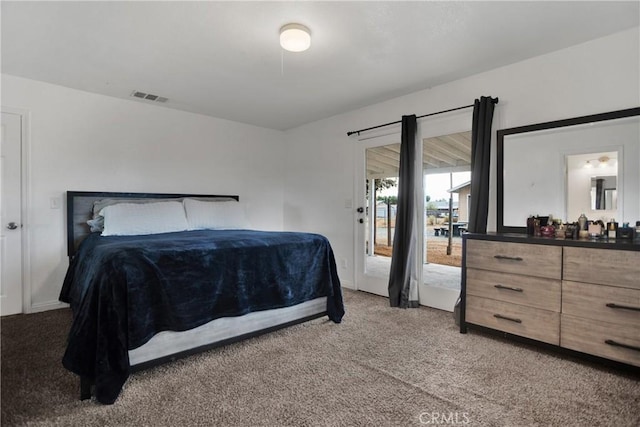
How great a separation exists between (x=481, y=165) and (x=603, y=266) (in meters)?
1.20

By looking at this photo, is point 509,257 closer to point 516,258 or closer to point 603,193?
point 516,258

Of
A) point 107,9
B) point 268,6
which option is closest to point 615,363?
point 268,6

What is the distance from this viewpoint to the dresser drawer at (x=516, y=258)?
2.28 meters

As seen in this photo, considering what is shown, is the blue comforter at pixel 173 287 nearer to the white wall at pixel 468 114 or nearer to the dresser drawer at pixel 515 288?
the dresser drawer at pixel 515 288

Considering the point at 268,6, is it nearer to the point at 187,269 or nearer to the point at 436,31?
the point at 436,31

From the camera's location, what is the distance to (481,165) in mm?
2938

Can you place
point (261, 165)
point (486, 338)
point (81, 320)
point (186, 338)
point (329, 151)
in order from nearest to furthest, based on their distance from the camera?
point (81, 320), point (186, 338), point (486, 338), point (329, 151), point (261, 165)

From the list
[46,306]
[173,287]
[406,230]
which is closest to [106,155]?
[46,306]

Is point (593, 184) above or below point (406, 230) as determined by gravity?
above

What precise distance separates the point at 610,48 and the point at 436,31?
4.29ft

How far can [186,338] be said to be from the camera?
2.15 metres

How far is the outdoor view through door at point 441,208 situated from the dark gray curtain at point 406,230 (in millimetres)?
143

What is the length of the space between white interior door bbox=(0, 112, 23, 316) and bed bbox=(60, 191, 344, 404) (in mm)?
417

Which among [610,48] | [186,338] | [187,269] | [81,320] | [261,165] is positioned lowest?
[186,338]
